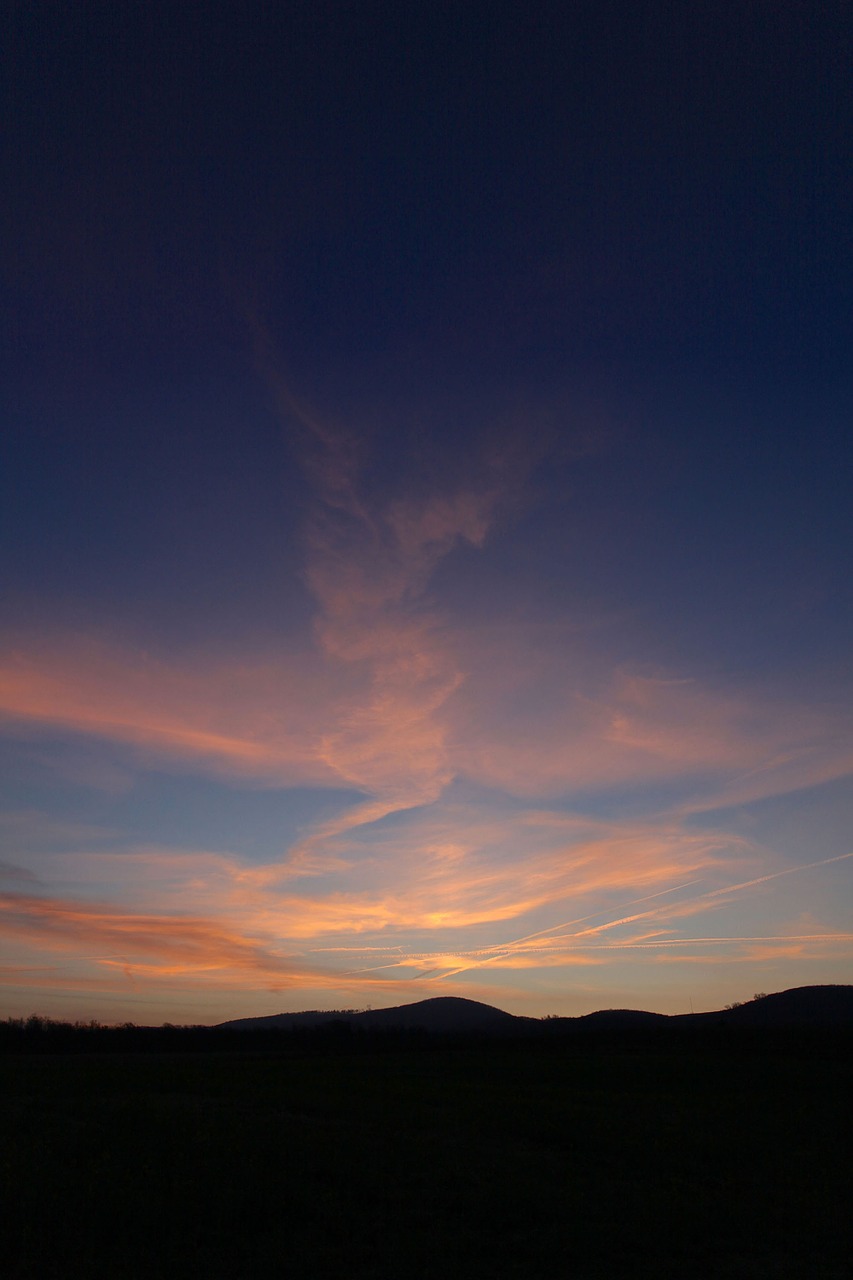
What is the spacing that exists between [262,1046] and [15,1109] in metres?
84.0

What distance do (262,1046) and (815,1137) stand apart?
90.1 meters

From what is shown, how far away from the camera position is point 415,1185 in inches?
661

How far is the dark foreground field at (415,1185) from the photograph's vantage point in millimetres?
12742

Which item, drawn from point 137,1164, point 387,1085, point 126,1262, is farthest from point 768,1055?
point 126,1262

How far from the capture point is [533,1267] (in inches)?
492

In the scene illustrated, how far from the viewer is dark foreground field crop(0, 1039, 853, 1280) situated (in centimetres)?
1274

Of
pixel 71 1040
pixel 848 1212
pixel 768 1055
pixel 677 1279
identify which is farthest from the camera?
pixel 71 1040

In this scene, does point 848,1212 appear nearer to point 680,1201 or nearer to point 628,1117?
point 680,1201

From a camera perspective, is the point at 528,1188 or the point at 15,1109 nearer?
the point at 528,1188

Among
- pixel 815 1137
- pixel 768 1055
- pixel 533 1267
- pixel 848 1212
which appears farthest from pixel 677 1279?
pixel 768 1055

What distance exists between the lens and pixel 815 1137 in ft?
82.9

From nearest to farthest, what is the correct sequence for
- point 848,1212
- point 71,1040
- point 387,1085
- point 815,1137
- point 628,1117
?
1. point 848,1212
2. point 815,1137
3. point 628,1117
4. point 387,1085
5. point 71,1040

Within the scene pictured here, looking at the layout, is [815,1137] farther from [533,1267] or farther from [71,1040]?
[71,1040]

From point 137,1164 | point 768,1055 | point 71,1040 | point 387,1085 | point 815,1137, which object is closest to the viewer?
point 137,1164
